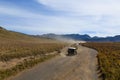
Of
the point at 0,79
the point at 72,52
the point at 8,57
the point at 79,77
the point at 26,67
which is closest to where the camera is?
the point at 0,79

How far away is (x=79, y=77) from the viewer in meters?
32.6

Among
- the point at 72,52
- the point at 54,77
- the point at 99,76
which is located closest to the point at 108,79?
the point at 99,76

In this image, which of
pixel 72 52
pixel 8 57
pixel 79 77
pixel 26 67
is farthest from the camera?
pixel 72 52

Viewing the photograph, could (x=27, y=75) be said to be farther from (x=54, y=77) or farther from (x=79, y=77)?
(x=79, y=77)

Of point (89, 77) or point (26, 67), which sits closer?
point (89, 77)

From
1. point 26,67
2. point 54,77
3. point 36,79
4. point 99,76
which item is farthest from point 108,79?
point 26,67

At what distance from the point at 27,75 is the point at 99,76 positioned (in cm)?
898

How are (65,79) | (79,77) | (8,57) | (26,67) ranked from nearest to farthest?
(65,79), (79,77), (26,67), (8,57)

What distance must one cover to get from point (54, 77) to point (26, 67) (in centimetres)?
884

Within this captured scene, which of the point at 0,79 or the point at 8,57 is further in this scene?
the point at 8,57

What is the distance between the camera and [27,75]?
31.8 metres

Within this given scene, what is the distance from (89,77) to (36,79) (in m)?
7.16

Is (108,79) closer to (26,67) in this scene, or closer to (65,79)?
(65,79)

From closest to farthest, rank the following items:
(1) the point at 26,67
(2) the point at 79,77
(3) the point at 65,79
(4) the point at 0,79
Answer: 1. (4) the point at 0,79
2. (3) the point at 65,79
3. (2) the point at 79,77
4. (1) the point at 26,67
